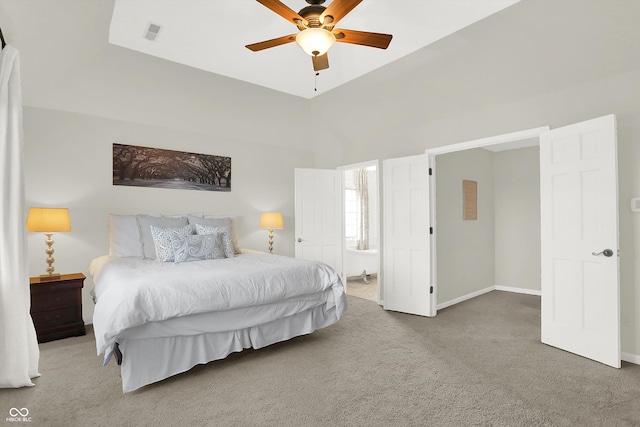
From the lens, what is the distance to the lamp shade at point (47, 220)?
3107 mm

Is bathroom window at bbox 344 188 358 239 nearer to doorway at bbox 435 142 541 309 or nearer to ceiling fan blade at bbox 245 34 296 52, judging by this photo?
doorway at bbox 435 142 541 309

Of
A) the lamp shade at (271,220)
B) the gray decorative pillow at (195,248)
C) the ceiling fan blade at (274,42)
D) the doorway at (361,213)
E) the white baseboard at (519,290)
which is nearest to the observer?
the ceiling fan blade at (274,42)

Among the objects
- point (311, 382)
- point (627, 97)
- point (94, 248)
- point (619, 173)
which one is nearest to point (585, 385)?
point (619, 173)

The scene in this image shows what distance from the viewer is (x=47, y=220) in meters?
3.15

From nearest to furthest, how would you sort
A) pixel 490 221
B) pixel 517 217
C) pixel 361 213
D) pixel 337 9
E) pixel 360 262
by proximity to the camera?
1. pixel 337 9
2. pixel 517 217
3. pixel 490 221
4. pixel 360 262
5. pixel 361 213

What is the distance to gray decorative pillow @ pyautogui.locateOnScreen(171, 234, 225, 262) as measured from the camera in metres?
3.21

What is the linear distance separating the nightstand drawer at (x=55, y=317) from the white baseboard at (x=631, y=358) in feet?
16.2

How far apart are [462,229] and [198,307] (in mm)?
3930

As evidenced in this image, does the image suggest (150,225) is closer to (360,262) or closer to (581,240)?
(360,262)

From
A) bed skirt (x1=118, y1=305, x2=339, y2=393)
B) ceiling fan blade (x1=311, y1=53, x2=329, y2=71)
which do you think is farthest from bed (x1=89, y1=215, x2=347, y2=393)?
ceiling fan blade (x1=311, y1=53, x2=329, y2=71)

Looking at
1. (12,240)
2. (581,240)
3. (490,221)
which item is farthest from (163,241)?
(490,221)

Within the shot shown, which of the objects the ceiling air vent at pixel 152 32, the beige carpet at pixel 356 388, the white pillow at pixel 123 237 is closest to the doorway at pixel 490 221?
the beige carpet at pixel 356 388

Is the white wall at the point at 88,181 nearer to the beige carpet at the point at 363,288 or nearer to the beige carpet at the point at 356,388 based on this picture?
the beige carpet at the point at 356,388

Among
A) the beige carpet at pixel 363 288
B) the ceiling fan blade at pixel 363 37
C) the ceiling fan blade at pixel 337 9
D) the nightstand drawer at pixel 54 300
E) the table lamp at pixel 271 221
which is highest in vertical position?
the ceiling fan blade at pixel 337 9
